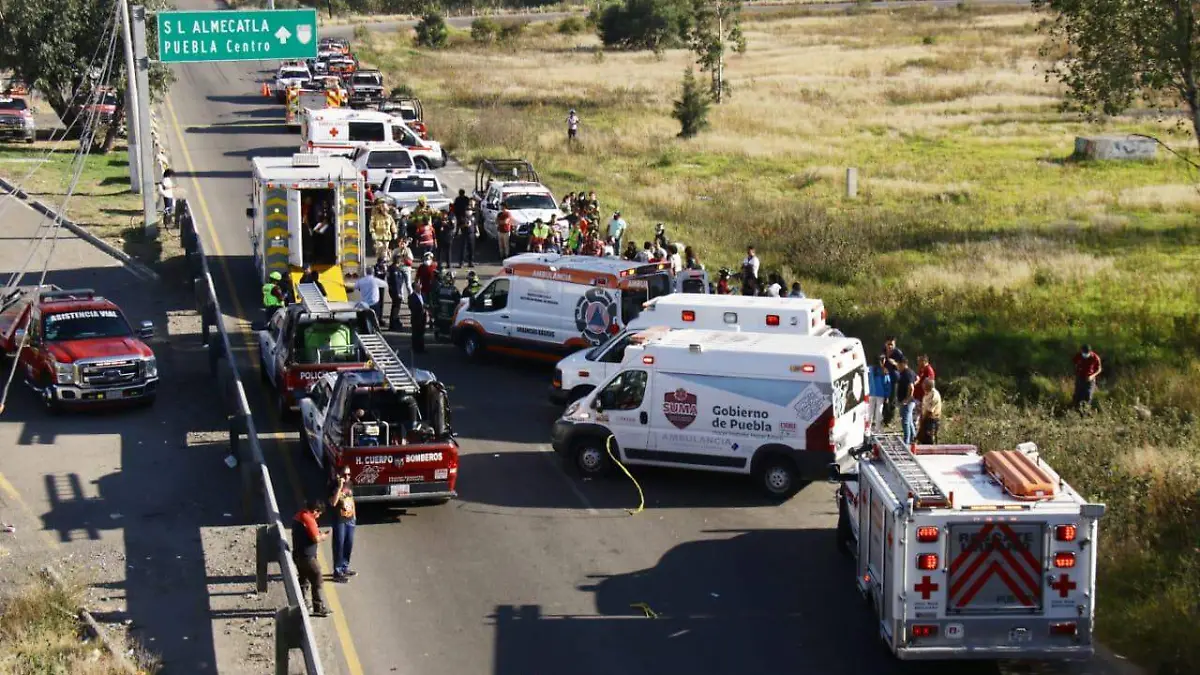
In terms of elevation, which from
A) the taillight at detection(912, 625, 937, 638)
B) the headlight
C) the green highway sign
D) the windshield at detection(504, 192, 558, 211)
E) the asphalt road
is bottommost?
the asphalt road

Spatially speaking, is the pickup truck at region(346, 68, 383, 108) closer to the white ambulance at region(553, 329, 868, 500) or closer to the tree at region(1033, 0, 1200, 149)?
the tree at region(1033, 0, 1200, 149)

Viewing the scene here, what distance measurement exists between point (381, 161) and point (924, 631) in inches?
1230

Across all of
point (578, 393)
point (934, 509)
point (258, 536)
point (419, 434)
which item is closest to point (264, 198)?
point (578, 393)

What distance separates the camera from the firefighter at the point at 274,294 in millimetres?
27797

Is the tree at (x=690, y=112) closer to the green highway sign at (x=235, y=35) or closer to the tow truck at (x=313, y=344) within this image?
the green highway sign at (x=235, y=35)

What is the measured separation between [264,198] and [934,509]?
20173 millimetres

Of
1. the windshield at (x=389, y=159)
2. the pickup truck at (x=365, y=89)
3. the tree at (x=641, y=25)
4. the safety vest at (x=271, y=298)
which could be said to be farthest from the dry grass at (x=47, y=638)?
the tree at (x=641, y=25)

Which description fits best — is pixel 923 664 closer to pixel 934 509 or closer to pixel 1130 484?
pixel 934 509

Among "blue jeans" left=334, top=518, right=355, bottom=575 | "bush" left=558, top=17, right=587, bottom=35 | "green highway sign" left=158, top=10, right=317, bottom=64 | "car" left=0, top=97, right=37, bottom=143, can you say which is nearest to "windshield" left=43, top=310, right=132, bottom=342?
"blue jeans" left=334, top=518, right=355, bottom=575

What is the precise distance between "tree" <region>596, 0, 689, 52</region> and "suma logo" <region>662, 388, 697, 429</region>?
82.5m

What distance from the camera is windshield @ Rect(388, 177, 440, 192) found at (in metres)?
38.5

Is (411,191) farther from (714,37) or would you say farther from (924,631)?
(714,37)

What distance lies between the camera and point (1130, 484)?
17484 mm

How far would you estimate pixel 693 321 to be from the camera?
73.4 ft
